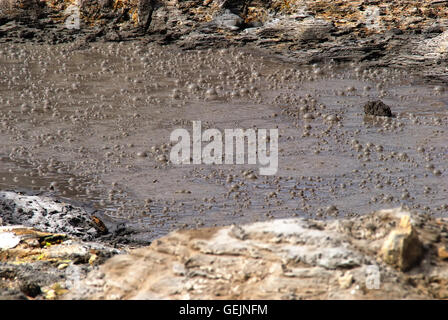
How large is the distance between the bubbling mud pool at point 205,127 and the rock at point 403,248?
6.93ft

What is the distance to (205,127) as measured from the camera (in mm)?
5387

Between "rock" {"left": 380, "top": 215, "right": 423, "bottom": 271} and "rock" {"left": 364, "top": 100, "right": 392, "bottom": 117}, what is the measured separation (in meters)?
3.72

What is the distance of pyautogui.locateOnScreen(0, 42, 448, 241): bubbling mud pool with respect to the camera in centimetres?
424

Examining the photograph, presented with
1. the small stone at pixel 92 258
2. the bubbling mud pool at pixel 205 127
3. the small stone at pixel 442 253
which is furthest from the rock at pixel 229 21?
the small stone at pixel 442 253

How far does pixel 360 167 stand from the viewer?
4.62 metres

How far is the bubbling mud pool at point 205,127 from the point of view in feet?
13.9

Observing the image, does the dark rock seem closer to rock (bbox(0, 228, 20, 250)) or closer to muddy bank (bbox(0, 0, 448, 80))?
rock (bbox(0, 228, 20, 250))

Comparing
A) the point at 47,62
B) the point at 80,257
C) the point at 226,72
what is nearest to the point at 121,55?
the point at 47,62

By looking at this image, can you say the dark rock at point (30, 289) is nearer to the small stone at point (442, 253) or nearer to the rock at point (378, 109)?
the small stone at point (442, 253)

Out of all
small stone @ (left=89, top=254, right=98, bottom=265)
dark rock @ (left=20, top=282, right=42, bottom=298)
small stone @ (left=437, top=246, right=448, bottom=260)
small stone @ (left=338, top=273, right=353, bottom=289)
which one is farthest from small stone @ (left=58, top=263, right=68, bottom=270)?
small stone @ (left=437, top=246, right=448, bottom=260)

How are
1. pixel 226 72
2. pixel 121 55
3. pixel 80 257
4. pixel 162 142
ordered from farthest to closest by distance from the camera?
1. pixel 121 55
2. pixel 226 72
3. pixel 162 142
4. pixel 80 257

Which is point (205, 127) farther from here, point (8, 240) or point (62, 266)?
point (62, 266)

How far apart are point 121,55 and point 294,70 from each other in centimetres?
206
